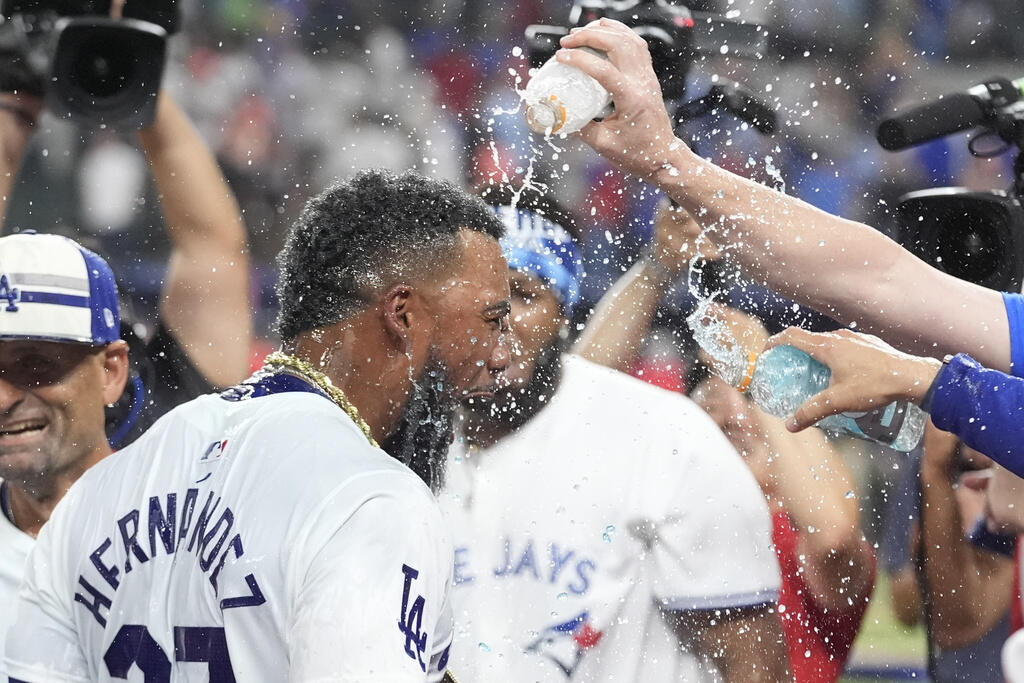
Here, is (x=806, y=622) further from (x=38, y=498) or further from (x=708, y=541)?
(x=38, y=498)

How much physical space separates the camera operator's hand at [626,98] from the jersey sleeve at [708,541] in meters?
0.78

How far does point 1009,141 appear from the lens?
2.50 metres

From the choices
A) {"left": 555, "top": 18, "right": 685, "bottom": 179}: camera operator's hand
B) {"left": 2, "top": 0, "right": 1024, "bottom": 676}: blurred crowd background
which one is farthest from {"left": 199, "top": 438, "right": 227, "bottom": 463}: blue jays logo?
{"left": 2, "top": 0, "right": 1024, "bottom": 676}: blurred crowd background

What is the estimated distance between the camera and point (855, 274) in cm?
210

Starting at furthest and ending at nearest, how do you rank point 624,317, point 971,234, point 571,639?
1. point 624,317
2. point 971,234
3. point 571,639

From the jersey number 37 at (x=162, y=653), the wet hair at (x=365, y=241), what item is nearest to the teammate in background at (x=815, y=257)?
the wet hair at (x=365, y=241)

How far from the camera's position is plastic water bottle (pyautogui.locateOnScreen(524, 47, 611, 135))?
1.75 m

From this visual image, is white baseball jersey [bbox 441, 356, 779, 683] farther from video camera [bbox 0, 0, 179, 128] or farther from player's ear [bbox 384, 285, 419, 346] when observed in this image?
video camera [bbox 0, 0, 179, 128]

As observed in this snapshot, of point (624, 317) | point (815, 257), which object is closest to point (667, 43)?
point (624, 317)

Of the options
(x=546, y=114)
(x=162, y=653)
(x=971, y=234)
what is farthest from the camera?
(x=971, y=234)

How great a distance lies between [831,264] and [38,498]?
1696mm

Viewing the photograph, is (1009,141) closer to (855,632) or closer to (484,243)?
(855,632)

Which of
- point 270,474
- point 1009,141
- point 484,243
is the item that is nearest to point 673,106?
point 1009,141

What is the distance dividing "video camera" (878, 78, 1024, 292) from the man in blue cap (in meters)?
1.88
